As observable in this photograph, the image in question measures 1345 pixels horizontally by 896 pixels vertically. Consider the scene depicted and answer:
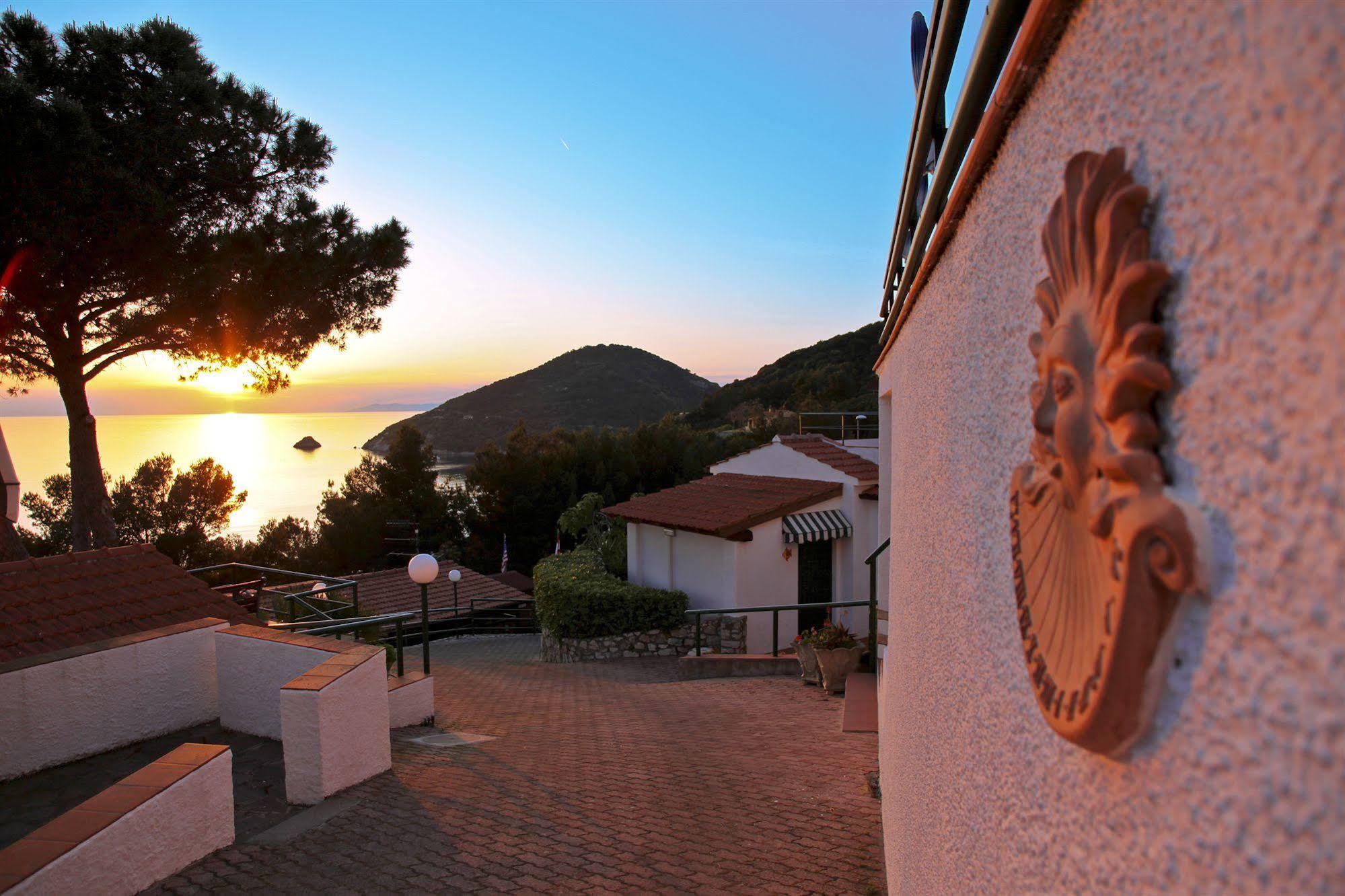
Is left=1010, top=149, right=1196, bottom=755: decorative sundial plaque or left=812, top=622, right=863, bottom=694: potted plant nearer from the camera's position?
left=1010, top=149, right=1196, bottom=755: decorative sundial plaque

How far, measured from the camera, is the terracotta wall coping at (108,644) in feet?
16.9

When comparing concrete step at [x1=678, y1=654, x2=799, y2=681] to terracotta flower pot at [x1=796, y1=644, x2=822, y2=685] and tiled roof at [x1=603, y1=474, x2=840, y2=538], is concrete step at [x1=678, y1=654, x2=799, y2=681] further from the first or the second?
tiled roof at [x1=603, y1=474, x2=840, y2=538]

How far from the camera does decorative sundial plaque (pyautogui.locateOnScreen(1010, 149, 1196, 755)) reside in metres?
0.79

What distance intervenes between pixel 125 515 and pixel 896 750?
100ft

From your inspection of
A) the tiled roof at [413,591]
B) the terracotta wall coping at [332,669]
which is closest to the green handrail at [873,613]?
the terracotta wall coping at [332,669]

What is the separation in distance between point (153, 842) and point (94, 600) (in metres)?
3.53

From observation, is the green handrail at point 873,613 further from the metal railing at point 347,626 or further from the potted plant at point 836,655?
the metal railing at point 347,626

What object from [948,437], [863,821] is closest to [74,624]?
[863,821]

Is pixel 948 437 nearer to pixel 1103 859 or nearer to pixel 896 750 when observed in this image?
pixel 1103 859

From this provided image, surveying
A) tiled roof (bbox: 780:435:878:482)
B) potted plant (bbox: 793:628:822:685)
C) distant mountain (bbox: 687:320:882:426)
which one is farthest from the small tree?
distant mountain (bbox: 687:320:882:426)

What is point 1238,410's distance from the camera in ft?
2.28

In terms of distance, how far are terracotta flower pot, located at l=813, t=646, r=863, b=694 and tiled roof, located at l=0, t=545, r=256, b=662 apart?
5960 mm

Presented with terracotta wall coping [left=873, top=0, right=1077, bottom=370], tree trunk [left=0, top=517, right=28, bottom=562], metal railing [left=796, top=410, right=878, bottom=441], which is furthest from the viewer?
metal railing [left=796, top=410, right=878, bottom=441]

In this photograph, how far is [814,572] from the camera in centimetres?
1697
